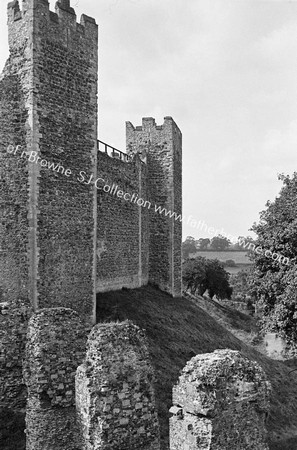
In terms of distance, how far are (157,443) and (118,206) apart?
15.7 m

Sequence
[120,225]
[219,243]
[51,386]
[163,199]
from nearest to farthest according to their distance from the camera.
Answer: [51,386] < [120,225] < [163,199] < [219,243]

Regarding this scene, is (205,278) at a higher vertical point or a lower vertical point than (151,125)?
lower

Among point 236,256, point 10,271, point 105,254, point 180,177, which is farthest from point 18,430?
point 236,256

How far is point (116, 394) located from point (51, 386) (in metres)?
1.51

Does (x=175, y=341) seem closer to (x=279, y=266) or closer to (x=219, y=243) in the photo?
(x=279, y=266)

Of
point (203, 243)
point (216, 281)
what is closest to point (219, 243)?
point (203, 243)

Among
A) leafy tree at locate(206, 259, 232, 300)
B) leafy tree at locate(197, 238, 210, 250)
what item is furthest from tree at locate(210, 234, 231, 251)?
leafy tree at locate(206, 259, 232, 300)

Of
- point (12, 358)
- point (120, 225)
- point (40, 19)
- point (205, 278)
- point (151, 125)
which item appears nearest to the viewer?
point (12, 358)

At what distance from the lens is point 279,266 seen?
14664 millimetres

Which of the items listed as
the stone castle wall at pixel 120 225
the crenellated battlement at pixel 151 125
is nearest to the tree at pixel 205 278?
the stone castle wall at pixel 120 225

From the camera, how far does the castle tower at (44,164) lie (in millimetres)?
12023

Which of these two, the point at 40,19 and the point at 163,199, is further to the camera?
the point at 163,199

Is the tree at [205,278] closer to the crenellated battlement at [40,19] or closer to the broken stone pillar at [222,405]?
the crenellated battlement at [40,19]

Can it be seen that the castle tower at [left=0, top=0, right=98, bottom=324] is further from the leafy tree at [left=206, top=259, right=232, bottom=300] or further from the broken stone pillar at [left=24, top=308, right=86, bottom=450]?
the leafy tree at [left=206, top=259, right=232, bottom=300]
